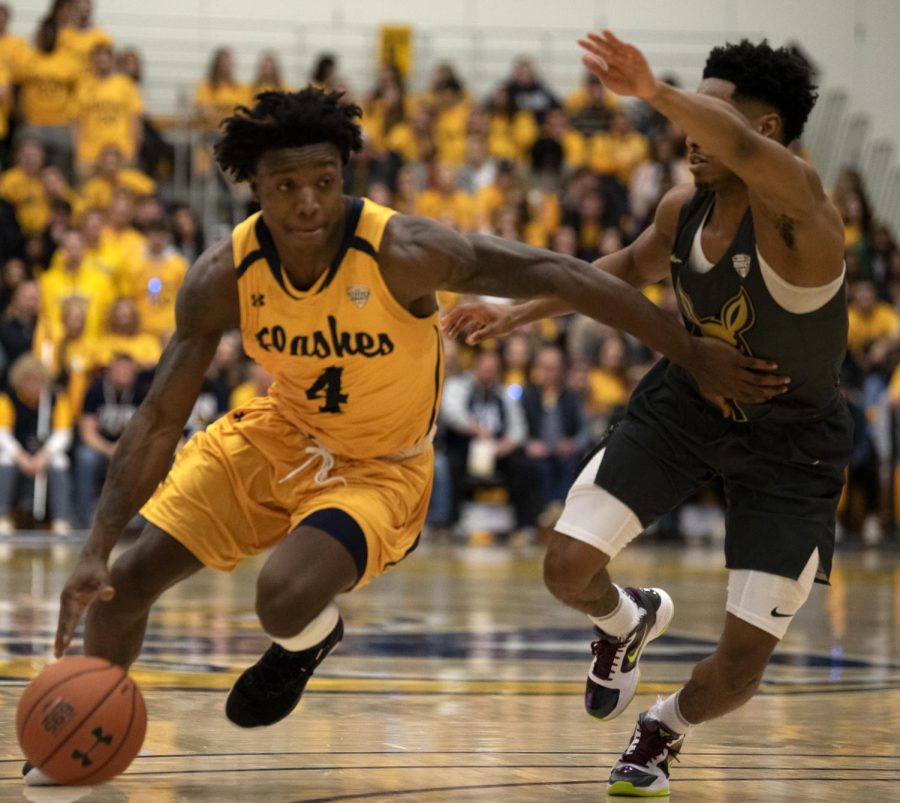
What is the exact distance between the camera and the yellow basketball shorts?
4.92m

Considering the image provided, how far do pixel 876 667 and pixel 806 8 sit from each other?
15.6 metres

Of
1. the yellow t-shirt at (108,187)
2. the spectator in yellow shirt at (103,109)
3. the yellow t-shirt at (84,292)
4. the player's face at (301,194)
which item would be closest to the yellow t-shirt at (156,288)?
the yellow t-shirt at (84,292)

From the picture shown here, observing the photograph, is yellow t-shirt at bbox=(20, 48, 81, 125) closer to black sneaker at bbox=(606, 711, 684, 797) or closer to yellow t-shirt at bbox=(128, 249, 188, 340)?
yellow t-shirt at bbox=(128, 249, 188, 340)

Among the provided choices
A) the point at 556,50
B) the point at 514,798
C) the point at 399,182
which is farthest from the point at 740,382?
the point at 556,50

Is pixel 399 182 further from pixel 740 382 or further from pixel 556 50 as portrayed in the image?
pixel 740 382

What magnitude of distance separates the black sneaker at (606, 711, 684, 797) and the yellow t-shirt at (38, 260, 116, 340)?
10417mm

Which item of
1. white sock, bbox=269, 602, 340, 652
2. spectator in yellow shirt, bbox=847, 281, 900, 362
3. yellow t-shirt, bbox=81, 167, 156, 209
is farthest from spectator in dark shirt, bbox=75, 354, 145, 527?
white sock, bbox=269, 602, 340, 652

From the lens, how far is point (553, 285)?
15.4 feet

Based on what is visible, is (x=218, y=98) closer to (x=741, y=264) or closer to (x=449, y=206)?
(x=449, y=206)

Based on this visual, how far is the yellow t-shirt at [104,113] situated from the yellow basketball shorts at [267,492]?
461 inches

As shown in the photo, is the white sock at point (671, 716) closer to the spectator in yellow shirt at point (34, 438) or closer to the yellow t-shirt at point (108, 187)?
the spectator in yellow shirt at point (34, 438)

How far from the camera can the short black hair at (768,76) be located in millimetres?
4809

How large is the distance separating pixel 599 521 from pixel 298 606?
1013 millimetres

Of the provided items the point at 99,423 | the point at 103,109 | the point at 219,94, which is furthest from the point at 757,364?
the point at 219,94
